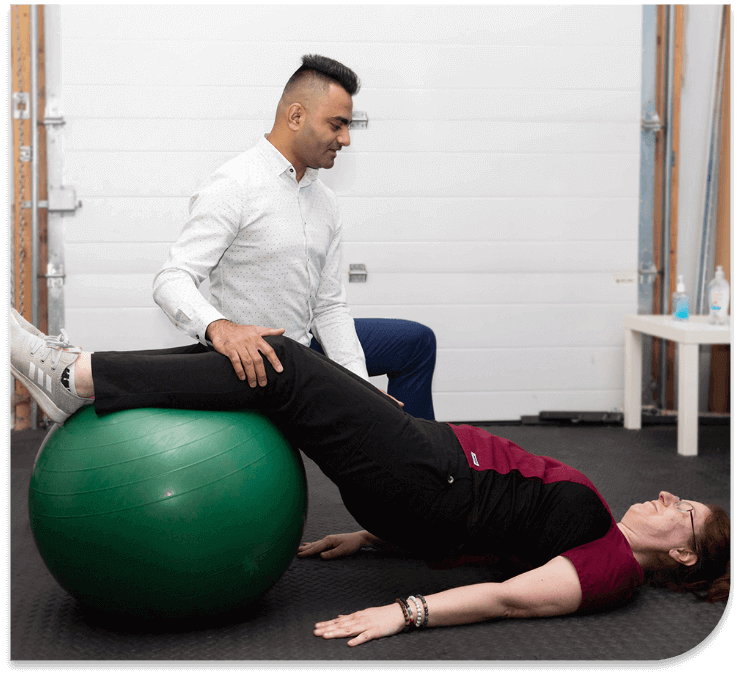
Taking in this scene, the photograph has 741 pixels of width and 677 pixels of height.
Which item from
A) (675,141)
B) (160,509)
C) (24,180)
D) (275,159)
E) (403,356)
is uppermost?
(675,141)

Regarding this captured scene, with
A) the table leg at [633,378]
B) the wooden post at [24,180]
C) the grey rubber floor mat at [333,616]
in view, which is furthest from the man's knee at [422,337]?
the wooden post at [24,180]

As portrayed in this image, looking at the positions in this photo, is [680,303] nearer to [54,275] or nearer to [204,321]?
[204,321]

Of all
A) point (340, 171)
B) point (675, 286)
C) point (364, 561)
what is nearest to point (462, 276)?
point (340, 171)

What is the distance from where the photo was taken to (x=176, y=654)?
175 centimetres

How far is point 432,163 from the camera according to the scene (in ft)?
15.0

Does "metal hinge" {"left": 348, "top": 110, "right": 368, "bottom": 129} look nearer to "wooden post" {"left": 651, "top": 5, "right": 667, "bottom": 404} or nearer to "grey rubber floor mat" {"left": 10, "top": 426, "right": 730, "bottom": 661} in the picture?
"wooden post" {"left": 651, "top": 5, "right": 667, "bottom": 404}

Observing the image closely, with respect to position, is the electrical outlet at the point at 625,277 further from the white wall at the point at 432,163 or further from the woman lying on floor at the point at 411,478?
A: the woman lying on floor at the point at 411,478

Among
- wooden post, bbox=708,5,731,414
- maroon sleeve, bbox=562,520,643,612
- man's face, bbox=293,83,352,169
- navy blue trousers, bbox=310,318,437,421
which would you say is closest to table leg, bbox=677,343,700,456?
wooden post, bbox=708,5,731,414

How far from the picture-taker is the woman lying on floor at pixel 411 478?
5.92 feet

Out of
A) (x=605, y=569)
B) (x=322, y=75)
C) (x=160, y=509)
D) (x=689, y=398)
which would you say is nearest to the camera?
(x=160, y=509)

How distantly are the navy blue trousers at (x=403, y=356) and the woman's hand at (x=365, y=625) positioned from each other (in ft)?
4.22

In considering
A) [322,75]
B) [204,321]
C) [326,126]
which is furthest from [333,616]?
[322,75]

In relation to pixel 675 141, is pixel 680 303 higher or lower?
lower

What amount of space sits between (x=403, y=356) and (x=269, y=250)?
829mm
